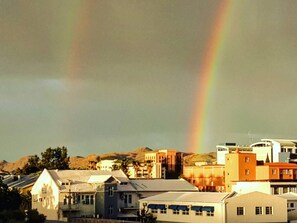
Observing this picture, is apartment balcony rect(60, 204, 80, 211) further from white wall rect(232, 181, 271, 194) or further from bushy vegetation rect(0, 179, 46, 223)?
white wall rect(232, 181, 271, 194)

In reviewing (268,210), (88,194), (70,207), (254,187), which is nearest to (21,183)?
(70,207)

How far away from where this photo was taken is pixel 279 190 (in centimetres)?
11438

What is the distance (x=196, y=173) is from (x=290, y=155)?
2475 centimetres

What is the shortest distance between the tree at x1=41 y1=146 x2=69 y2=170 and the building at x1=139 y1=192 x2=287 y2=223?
85.7 m

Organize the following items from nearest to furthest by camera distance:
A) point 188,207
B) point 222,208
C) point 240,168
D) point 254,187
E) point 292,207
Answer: point 222,208 < point 188,207 < point 292,207 < point 254,187 < point 240,168

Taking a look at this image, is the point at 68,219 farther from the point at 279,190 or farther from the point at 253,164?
the point at 253,164

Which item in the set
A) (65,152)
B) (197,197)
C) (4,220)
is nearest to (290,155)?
(65,152)

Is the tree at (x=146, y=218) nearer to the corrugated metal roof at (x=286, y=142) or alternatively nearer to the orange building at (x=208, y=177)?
the orange building at (x=208, y=177)

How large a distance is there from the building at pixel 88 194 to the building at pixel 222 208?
33.7ft

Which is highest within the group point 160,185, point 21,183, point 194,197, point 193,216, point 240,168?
point 240,168

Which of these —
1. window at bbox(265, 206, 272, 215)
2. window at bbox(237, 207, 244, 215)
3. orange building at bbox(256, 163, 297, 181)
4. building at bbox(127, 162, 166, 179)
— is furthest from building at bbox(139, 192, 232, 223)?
building at bbox(127, 162, 166, 179)

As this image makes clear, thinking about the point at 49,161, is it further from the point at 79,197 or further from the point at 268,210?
the point at 268,210

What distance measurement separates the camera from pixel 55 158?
Result: 557 ft

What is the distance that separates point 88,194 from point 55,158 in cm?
8031
